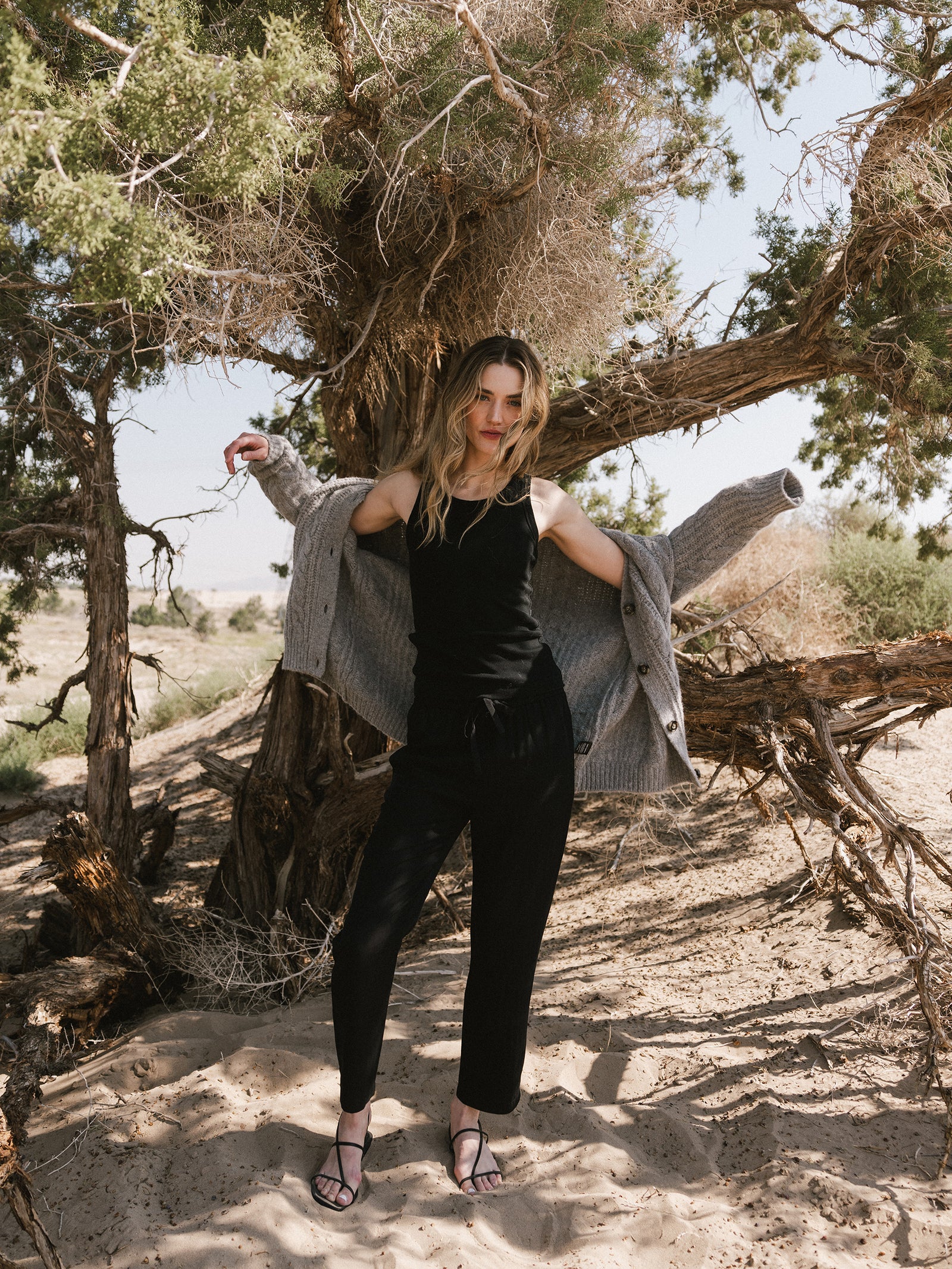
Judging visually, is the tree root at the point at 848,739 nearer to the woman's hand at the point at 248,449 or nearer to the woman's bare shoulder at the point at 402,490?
the woman's bare shoulder at the point at 402,490

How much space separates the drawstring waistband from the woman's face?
758 mm

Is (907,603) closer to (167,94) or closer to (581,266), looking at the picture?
(581,266)

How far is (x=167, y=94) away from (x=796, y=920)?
3984 mm

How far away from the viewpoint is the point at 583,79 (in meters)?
2.99

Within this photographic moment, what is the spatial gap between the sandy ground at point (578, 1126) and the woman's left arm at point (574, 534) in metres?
1.80

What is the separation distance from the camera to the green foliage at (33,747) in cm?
839

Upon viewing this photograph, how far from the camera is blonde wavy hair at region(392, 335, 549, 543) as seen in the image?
267 cm

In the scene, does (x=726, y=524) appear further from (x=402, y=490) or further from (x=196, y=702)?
(x=196, y=702)

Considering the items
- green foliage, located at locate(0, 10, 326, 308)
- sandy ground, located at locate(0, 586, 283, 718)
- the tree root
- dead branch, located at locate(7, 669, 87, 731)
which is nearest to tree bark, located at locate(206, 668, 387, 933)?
dead branch, located at locate(7, 669, 87, 731)

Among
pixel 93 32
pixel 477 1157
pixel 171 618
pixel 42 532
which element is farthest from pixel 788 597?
pixel 171 618

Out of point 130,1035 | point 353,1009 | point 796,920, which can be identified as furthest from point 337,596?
point 796,920

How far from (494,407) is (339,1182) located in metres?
2.30

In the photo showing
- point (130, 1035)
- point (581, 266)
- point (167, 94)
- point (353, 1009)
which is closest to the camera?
point (167, 94)

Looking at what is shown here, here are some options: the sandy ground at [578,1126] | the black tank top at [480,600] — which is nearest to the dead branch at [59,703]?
the sandy ground at [578,1126]
